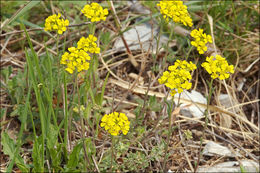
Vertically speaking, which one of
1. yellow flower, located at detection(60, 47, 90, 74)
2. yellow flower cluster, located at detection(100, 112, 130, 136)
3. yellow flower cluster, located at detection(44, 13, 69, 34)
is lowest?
yellow flower cluster, located at detection(100, 112, 130, 136)

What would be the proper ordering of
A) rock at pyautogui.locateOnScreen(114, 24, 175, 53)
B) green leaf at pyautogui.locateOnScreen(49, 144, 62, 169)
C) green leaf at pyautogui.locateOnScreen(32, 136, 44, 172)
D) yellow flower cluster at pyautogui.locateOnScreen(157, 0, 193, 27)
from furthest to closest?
rock at pyautogui.locateOnScreen(114, 24, 175, 53) < green leaf at pyautogui.locateOnScreen(49, 144, 62, 169) < green leaf at pyautogui.locateOnScreen(32, 136, 44, 172) < yellow flower cluster at pyautogui.locateOnScreen(157, 0, 193, 27)

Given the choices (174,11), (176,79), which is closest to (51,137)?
(176,79)

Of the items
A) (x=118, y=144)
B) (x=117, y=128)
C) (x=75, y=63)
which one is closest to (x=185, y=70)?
(x=117, y=128)

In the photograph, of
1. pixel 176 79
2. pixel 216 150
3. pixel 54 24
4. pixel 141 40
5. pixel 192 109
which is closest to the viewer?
pixel 176 79

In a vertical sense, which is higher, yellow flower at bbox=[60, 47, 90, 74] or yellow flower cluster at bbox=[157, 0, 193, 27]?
yellow flower cluster at bbox=[157, 0, 193, 27]

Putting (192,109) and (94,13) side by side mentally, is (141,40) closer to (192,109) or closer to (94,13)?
(192,109)

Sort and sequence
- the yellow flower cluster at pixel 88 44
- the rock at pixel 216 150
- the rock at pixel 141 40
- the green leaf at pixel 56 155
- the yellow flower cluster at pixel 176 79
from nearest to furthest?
the yellow flower cluster at pixel 176 79, the yellow flower cluster at pixel 88 44, the green leaf at pixel 56 155, the rock at pixel 216 150, the rock at pixel 141 40

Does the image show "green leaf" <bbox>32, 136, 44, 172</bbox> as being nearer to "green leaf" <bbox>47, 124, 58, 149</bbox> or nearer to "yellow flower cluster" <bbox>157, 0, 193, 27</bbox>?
"green leaf" <bbox>47, 124, 58, 149</bbox>

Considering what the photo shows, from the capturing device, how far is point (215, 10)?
317cm

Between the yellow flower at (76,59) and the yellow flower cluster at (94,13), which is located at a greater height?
the yellow flower cluster at (94,13)

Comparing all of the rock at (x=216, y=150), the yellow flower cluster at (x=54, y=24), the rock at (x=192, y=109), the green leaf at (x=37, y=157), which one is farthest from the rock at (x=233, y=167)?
the yellow flower cluster at (x=54, y=24)

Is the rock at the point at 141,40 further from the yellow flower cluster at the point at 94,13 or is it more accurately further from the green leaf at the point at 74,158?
Result: the green leaf at the point at 74,158

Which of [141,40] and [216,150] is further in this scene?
[141,40]

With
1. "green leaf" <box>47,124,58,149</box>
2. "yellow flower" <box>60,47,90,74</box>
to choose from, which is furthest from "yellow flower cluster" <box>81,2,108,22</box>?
"green leaf" <box>47,124,58,149</box>
